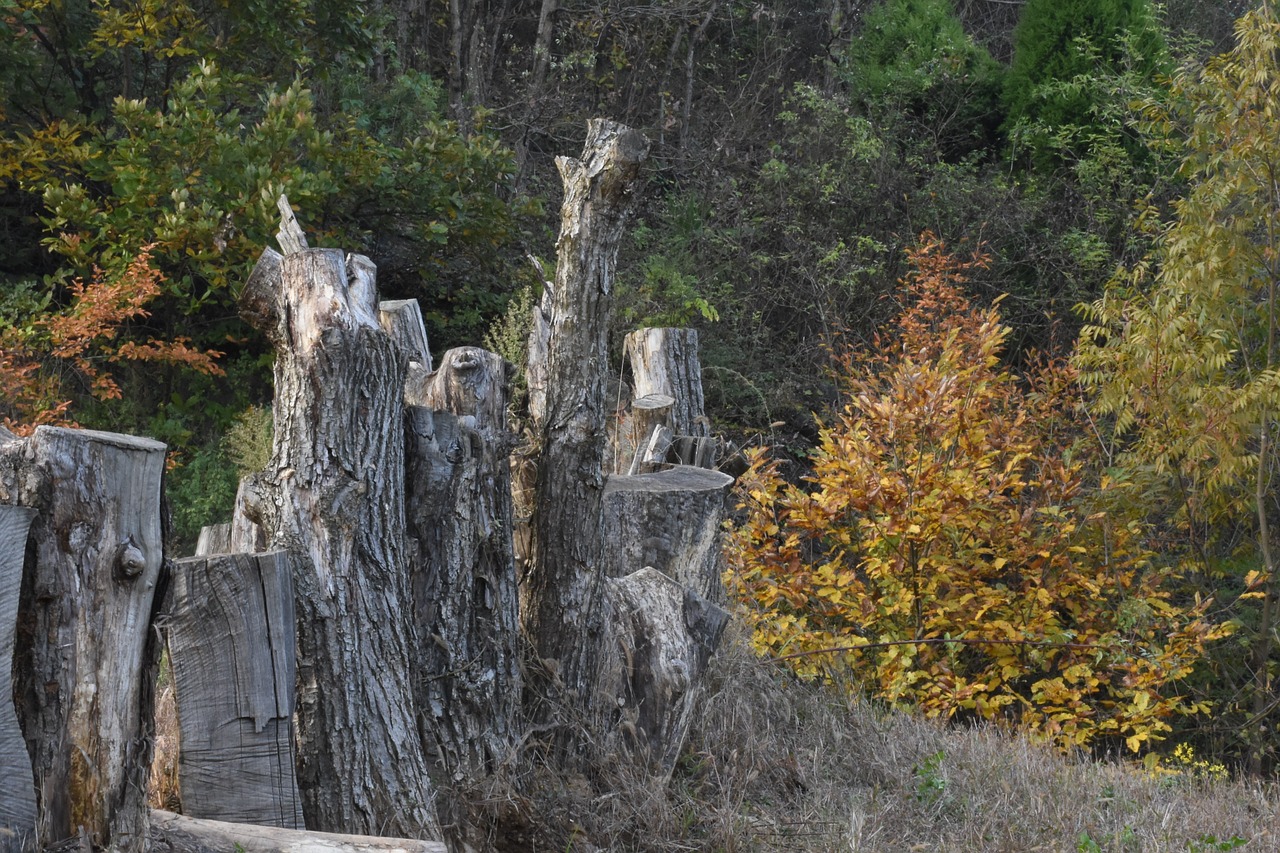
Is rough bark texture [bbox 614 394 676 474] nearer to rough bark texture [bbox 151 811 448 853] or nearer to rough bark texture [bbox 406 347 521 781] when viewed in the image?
rough bark texture [bbox 406 347 521 781]

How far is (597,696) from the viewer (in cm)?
Result: 378

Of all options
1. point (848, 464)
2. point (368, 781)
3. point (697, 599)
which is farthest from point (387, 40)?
point (368, 781)

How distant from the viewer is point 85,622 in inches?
95.6

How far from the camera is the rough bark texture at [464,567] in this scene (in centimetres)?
333

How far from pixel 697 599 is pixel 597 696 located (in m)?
0.55

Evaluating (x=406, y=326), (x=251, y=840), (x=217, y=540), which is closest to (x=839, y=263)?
(x=406, y=326)

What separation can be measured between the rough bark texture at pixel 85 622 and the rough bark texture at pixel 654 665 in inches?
63.4

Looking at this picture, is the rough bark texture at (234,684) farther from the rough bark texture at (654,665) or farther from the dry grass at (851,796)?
the rough bark texture at (654,665)

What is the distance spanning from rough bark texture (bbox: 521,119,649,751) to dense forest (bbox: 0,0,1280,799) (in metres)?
0.64

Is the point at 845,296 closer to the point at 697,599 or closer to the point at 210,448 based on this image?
the point at 210,448

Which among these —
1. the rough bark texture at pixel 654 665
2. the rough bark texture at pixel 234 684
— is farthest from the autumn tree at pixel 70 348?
the rough bark texture at pixel 234 684

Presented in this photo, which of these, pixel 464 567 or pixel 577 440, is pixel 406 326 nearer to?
pixel 577 440

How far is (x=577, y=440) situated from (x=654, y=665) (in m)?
0.82

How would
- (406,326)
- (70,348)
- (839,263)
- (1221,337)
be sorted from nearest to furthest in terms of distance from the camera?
(406,326), (1221,337), (70,348), (839,263)
